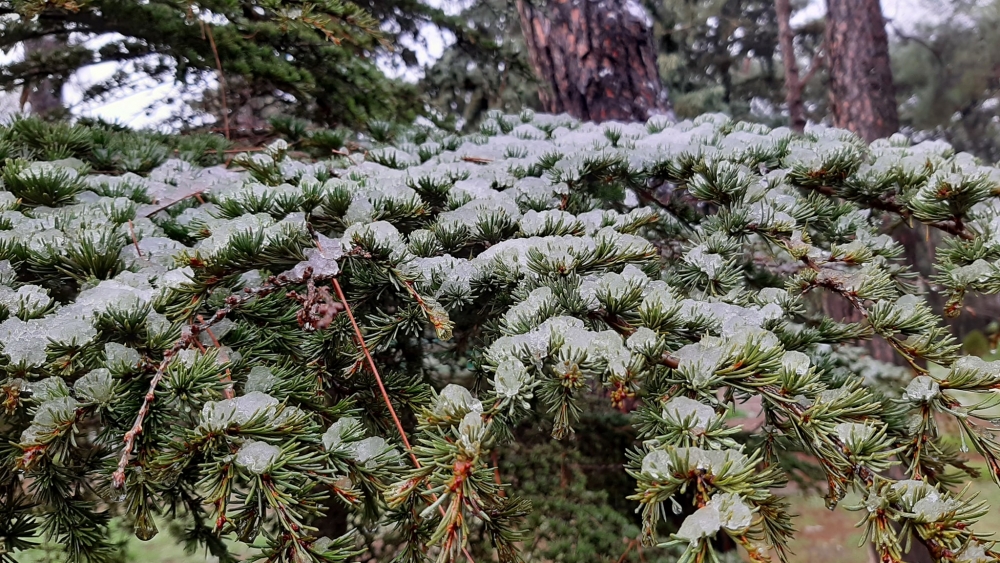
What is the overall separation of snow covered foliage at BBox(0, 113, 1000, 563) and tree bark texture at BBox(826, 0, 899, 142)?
10.2 ft

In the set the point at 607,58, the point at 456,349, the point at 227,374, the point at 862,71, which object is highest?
the point at 607,58

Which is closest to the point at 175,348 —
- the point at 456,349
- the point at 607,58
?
the point at 456,349

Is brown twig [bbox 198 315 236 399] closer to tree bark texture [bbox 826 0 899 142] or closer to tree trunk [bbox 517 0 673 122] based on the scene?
tree trunk [bbox 517 0 673 122]

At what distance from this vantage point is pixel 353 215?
0.93 m

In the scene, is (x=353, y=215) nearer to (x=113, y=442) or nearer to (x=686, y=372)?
(x=113, y=442)

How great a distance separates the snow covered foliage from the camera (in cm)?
58

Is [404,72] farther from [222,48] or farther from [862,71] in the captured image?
[862,71]

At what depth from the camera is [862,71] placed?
3.77 metres

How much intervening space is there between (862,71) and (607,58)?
259cm

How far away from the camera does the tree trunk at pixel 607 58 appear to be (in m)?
2.43

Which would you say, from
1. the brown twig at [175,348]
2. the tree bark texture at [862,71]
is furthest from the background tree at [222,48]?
the tree bark texture at [862,71]

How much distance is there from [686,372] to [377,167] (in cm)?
100

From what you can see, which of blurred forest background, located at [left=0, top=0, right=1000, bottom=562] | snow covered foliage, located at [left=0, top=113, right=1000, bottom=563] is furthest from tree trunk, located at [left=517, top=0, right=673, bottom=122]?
snow covered foliage, located at [left=0, top=113, right=1000, bottom=563]

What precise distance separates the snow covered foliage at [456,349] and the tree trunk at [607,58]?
1.33 metres
